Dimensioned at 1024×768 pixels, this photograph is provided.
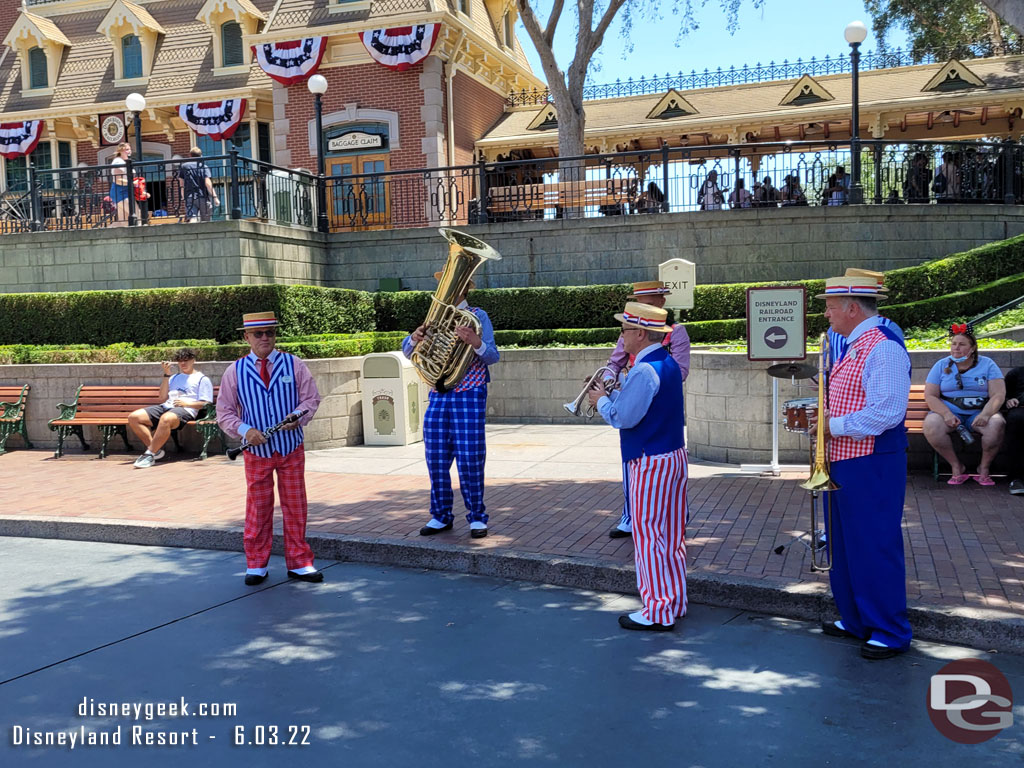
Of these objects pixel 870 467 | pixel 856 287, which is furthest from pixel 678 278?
pixel 870 467

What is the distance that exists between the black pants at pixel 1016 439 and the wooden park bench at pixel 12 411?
11.8 metres

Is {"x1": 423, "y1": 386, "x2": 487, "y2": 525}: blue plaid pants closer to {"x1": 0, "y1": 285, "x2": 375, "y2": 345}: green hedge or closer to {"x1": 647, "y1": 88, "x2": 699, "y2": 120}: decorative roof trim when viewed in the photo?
{"x1": 0, "y1": 285, "x2": 375, "y2": 345}: green hedge

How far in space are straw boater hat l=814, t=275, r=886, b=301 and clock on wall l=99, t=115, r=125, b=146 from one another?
2537 cm

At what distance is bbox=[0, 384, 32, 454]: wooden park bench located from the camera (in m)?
12.4

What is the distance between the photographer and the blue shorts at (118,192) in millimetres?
17406

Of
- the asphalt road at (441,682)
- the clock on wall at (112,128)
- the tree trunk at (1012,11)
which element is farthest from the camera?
the clock on wall at (112,128)

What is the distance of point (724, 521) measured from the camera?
7324 mm

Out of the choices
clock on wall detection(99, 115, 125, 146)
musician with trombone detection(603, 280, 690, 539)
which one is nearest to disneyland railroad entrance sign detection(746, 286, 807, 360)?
musician with trombone detection(603, 280, 690, 539)

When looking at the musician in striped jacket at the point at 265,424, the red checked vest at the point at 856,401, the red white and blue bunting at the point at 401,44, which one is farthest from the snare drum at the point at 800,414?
the red white and blue bunting at the point at 401,44

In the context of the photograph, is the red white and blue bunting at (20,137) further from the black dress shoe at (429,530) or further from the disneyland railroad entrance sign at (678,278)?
the black dress shoe at (429,530)

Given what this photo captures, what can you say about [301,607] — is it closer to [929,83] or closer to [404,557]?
[404,557]

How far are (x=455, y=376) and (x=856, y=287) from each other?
3.00m

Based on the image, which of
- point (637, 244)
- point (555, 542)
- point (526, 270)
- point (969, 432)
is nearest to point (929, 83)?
point (637, 244)
